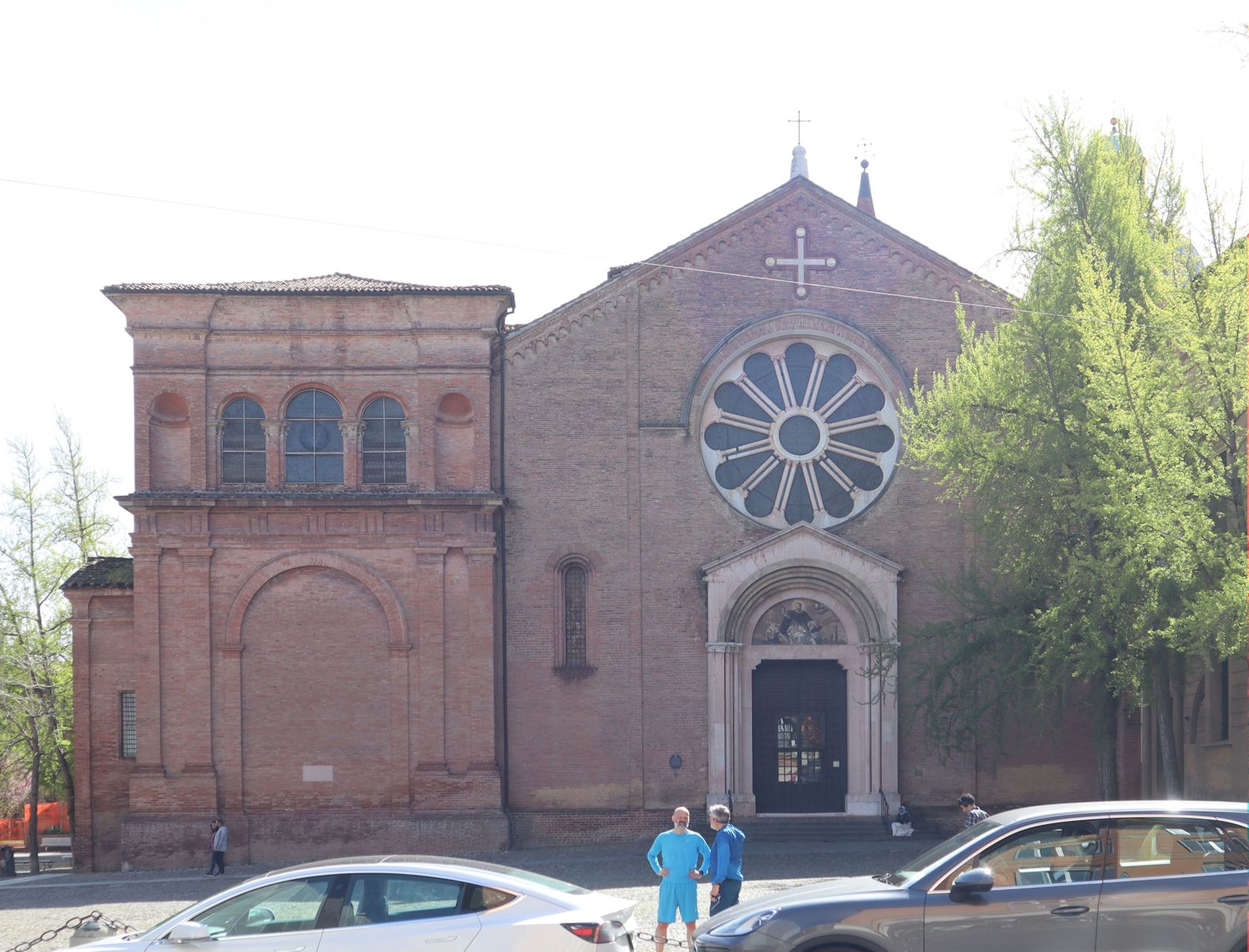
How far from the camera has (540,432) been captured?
30.1m

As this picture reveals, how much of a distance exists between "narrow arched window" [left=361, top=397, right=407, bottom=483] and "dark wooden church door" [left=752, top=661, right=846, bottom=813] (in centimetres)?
799

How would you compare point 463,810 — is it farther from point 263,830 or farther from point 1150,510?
point 1150,510

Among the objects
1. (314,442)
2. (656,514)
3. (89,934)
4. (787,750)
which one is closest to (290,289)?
(314,442)

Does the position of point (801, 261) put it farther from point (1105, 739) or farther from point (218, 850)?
point (218, 850)

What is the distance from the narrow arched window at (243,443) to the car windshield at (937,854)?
2026 cm

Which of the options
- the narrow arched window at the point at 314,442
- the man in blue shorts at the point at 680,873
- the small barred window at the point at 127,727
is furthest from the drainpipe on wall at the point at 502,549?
the man in blue shorts at the point at 680,873

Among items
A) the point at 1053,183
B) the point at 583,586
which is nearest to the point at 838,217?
the point at 1053,183

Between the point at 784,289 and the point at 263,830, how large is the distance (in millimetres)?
14210

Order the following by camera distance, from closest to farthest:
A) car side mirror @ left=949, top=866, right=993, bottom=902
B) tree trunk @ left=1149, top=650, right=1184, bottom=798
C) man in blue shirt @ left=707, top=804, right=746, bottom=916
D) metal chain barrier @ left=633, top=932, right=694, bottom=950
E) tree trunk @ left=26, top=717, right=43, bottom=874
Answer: car side mirror @ left=949, top=866, right=993, bottom=902, metal chain barrier @ left=633, top=932, right=694, bottom=950, man in blue shirt @ left=707, top=804, right=746, bottom=916, tree trunk @ left=1149, top=650, right=1184, bottom=798, tree trunk @ left=26, top=717, right=43, bottom=874

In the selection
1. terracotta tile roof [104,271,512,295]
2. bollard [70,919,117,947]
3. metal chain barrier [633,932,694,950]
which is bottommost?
metal chain barrier [633,932,694,950]

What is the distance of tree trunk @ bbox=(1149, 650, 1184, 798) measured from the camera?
76.2 feet

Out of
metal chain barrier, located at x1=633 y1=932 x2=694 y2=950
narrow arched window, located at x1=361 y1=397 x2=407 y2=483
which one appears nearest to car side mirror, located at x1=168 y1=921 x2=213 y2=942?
metal chain barrier, located at x1=633 y1=932 x2=694 y2=950

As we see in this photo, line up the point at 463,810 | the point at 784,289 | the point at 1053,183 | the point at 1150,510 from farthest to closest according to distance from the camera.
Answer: the point at 784,289 < the point at 463,810 < the point at 1053,183 < the point at 1150,510

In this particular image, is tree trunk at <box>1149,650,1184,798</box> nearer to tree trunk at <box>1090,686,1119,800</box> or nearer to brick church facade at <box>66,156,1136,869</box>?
tree trunk at <box>1090,686,1119,800</box>
